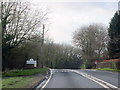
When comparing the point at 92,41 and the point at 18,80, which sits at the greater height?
the point at 92,41

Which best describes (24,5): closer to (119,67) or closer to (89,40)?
(119,67)

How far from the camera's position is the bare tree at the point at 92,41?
8538 centimetres

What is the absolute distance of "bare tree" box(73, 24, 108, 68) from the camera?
280ft

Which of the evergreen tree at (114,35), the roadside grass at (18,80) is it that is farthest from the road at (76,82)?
the evergreen tree at (114,35)

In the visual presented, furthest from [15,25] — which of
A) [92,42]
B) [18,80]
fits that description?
[92,42]

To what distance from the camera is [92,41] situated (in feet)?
280

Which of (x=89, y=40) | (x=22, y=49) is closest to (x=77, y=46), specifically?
(x=89, y=40)

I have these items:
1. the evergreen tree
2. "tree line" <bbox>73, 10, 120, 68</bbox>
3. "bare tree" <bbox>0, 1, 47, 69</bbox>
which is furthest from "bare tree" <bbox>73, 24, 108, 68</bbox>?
"bare tree" <bbox>0, 1, 47, 69</bbox>

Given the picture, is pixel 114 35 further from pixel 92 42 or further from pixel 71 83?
pixel 71 83

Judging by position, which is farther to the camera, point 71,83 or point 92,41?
point 92,41

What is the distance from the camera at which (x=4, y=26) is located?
38906 mm

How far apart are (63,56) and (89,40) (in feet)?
77.6

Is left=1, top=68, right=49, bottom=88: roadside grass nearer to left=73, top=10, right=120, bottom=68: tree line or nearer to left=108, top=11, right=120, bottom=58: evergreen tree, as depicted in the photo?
left=108, top=11, right=120, bottom=58: evergreen tree

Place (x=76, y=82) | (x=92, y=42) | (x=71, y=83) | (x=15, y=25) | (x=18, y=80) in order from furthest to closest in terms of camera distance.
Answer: (x=92, y=42)
(x=15, y=25)
(x=18, y=80)
(x=76, y=82)
(x=71, y=83)
